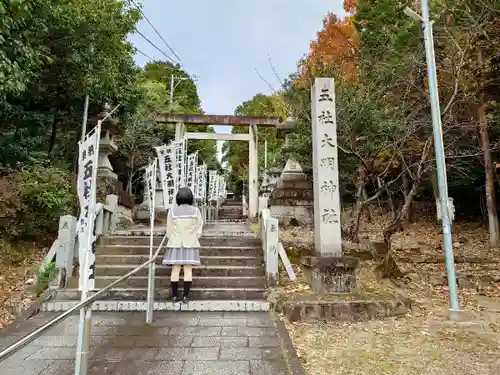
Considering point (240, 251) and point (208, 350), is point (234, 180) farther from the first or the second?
point (208, 350)

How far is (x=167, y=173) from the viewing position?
630cm

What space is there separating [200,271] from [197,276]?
0.51 feet

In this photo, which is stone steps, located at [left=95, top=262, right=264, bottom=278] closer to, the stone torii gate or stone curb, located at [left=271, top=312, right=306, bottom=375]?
stone curb, located at [left=271, top=312, right=306, bottom=375]

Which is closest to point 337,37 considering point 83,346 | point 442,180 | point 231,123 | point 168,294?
point 231,123

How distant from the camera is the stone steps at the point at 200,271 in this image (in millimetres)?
6082

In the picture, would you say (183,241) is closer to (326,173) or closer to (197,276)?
(197,276)

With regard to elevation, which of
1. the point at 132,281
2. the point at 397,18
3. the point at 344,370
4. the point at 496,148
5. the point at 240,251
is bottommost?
the point at 344,370

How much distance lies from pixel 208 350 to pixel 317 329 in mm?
1497

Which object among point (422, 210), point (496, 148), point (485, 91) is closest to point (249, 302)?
point (496, 148)

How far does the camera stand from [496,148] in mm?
9297

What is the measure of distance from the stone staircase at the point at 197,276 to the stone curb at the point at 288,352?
0.81m

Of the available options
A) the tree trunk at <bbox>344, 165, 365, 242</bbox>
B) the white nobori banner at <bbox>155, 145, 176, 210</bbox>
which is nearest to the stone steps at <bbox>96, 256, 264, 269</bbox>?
the white nobori banner at <bbox>155, 145, 176, 210</bbox>

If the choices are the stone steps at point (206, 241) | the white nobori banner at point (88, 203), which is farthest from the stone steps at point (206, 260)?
the white nobori banner at point (88, 203)

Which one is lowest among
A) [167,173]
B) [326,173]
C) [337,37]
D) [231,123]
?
[326,173]
